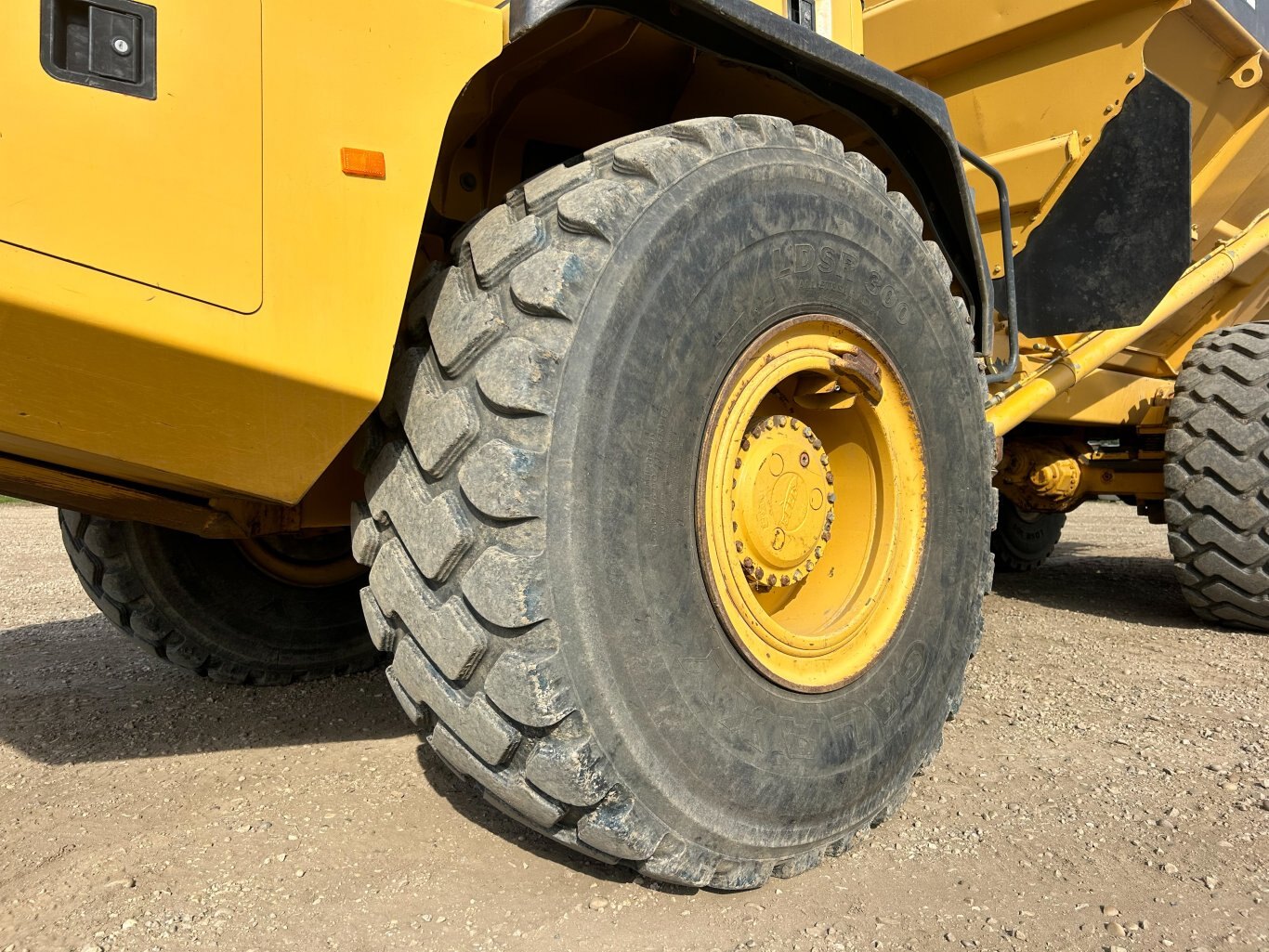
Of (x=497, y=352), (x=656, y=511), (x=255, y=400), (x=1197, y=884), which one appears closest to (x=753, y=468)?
(x=656, y=511)

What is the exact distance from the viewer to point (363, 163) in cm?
120

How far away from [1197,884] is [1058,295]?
2144 mm

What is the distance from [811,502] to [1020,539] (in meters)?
4.01

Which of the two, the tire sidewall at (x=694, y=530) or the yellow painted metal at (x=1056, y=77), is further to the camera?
the yellow painted metal at (x=1056, y=77)

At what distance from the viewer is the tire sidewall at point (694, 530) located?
50.5 inches

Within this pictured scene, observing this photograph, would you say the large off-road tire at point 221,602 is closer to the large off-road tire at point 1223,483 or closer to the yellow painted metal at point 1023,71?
the yellow painted metal at point 1023,71

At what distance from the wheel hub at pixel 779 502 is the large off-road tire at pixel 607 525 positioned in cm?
20

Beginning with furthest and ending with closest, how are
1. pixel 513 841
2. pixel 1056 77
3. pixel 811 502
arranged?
1. pixel 1056 77
2. pixel 811 502
3. pixel 513 841

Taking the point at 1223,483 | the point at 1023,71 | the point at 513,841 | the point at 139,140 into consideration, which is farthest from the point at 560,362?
the point at 1223,483

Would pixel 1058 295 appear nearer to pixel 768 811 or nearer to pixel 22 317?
pixel 768 811

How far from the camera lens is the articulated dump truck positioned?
1.10 m

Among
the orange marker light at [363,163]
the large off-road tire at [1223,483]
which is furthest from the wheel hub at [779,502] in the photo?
the large off-road tire at [1223,483]

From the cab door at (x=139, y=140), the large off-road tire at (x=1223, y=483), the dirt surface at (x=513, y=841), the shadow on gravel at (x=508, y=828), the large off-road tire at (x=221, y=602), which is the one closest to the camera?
the cab door at (x=139, y=140)

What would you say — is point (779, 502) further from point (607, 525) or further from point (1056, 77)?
point (1056, 77)
